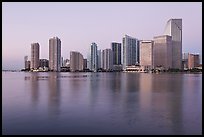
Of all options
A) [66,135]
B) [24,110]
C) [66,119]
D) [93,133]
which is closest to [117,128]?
[93,133]

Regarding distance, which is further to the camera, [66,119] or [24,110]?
[24,110]

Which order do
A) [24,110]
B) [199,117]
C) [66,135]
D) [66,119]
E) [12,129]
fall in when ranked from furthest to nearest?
1. [24,110]
2. [199,117]
3. [66,119]
4. [12,129]
5. [66,135]

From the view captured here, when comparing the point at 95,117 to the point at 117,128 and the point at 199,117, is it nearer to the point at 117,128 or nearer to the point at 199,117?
the point at 117,128

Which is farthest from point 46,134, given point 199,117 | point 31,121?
point 199,117

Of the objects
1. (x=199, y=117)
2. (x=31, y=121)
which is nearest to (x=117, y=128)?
(x=31, y=121)

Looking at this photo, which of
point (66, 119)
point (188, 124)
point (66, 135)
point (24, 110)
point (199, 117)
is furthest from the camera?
point (24, 110)

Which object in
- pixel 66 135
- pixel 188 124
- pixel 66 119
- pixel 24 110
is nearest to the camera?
pixel 66 135

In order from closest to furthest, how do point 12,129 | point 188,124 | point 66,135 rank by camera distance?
point 66,135 < point 12,129 < point 188,124

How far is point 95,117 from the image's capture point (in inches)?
743

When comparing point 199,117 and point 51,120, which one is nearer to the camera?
point 51,120

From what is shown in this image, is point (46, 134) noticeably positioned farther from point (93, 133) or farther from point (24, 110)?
point (24, 110)

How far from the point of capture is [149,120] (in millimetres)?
17750

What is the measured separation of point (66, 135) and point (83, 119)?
13.9 feet

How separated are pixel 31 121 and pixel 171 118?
944cm
